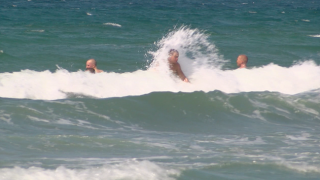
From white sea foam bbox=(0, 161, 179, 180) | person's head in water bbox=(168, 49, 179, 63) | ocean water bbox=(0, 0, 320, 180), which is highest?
person's head in water bbox=(168, 49, 179, 63)

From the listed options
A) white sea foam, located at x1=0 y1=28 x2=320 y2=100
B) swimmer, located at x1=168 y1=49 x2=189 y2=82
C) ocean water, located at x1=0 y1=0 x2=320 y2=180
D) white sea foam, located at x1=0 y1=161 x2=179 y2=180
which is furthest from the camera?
swimmer, located at x1=168 y1=49 x2=189 y2=82

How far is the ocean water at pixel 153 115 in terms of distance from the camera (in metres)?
5.01

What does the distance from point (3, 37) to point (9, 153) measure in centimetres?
1333

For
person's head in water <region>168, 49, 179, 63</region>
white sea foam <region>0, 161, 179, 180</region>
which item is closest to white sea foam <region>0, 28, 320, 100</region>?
person's head in water <region>168, 49, 179, 63</region>

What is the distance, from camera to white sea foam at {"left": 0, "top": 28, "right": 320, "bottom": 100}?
10.2m

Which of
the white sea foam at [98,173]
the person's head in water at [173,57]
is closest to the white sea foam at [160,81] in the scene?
the person's head in water at [173,57]

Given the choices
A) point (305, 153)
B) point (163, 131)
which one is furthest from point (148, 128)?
point (305, 153)

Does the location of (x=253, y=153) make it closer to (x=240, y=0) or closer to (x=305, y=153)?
(x=305, y=153)

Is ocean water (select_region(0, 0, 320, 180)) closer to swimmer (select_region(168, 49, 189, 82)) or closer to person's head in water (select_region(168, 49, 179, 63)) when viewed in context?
swimmer (select_region(168, 49, 189, 82))

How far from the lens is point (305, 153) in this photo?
5711 millimetres

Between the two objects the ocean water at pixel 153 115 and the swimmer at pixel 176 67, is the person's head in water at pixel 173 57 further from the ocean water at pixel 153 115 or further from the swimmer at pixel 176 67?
the ocean water at pixel 153 115

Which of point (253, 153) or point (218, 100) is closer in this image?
point (253, 153)

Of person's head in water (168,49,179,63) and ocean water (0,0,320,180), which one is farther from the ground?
person's head in water (168,49,179,63)

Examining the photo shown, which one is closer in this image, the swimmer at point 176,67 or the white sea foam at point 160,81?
the white sea foam at point 160,81
